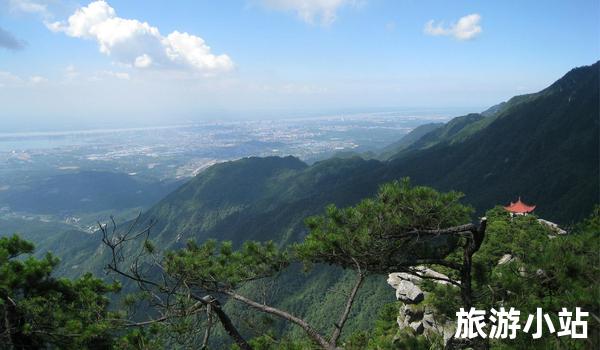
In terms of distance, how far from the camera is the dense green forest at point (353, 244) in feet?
20.6

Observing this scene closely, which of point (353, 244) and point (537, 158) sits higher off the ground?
point (353, 244)

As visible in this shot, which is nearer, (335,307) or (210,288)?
(210,288)

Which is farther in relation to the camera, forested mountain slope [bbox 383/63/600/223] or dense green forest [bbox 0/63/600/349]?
forested mountain slope [bbox 383/63/600/223]

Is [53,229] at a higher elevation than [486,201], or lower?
lower

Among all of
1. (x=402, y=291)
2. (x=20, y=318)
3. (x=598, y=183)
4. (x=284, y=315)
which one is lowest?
(x=598, y=183)

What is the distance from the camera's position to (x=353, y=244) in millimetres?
6730

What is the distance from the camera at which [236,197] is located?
7195 inches

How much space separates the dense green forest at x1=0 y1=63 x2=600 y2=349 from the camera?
6.28 meters

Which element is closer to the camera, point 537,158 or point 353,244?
point 353,244

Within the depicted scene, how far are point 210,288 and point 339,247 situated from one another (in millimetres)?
2855

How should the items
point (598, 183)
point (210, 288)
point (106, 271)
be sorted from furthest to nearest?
point (598, 183), point (210, 288), point (106, 271)

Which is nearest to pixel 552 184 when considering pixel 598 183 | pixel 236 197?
pixel 598 183

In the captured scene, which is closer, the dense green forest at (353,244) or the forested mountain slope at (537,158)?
the dense green forest at (353,244)

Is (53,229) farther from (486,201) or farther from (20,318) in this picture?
(20,318)
